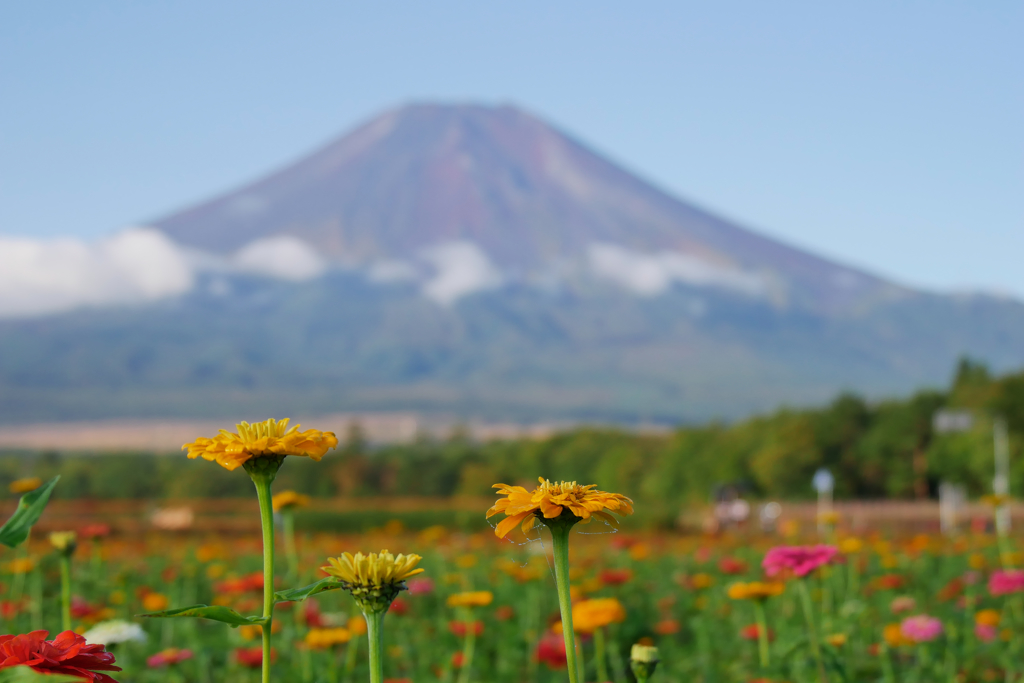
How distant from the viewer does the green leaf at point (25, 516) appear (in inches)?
75.8

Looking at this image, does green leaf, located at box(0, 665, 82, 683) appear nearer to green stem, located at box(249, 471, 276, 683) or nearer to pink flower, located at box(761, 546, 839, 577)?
green stem, located at box(249, 471, 276, 683)

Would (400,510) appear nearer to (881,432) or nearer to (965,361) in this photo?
(881,432)

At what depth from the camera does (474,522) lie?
2484cm

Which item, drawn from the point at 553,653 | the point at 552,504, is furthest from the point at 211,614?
the point at 553,653

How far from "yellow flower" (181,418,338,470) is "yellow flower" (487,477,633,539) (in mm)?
365

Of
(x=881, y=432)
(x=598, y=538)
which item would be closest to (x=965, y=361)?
(x=881, y=432)

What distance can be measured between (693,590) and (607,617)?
5348mm

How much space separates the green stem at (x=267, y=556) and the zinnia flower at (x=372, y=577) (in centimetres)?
13

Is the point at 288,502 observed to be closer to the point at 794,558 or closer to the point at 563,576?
the point at 794,558

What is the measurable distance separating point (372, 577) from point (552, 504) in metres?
0.37

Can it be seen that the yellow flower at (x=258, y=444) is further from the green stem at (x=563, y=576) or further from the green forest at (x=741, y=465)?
the green forest at (x=741, y=465)

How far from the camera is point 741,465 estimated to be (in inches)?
2037

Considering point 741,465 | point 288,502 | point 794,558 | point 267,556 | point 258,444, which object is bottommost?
point 741,465

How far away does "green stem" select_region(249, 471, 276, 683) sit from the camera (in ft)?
6.72
